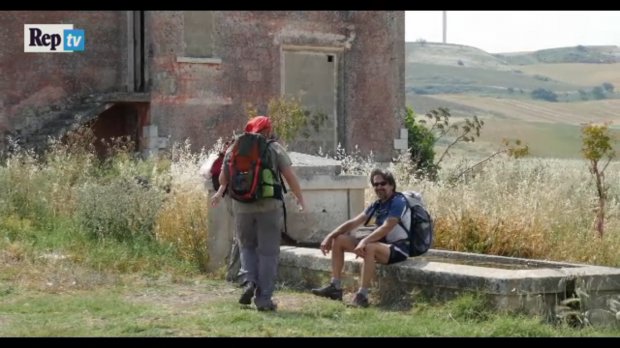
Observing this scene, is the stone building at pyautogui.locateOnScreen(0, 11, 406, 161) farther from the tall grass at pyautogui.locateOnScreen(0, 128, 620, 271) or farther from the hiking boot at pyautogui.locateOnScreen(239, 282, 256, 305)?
the hiking boot at pyautogui.locateOnScreen(239, 282, 256, 305)

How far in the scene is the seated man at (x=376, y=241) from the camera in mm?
10586

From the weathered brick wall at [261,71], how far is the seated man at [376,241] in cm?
1352

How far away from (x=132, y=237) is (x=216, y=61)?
34.4ft

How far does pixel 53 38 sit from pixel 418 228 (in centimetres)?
1511

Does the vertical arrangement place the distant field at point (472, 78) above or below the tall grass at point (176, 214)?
above

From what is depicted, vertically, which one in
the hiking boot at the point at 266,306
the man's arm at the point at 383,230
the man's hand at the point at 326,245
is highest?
the man's arm at the point at 383,230

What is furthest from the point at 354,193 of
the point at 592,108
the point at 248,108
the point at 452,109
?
the point at 452,109

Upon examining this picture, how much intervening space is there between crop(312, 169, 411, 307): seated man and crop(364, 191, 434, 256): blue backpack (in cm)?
8

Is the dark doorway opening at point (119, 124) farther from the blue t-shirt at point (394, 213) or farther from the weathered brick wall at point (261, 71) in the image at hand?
the blue t-shirt at point (394, 213)

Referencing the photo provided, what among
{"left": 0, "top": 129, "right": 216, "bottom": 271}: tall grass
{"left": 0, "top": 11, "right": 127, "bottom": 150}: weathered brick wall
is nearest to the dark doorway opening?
{"left": 0, "top": 11, "right": 127, "bottom": 150}: weathered brick wall

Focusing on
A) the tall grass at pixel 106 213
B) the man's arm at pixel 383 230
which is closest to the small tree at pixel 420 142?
the tall grass at pixel 106 213

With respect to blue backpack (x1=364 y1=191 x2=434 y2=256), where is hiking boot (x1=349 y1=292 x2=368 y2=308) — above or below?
below

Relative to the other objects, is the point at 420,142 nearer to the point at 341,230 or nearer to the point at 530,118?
the point at 341,230

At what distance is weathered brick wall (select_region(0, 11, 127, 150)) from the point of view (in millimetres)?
23344
